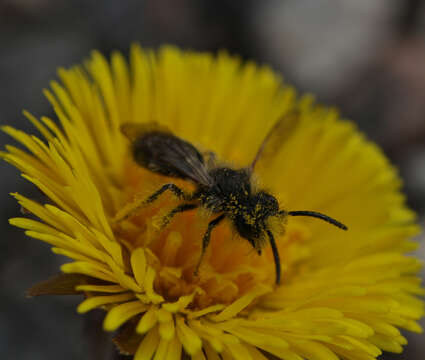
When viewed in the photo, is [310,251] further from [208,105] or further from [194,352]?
[194,352]

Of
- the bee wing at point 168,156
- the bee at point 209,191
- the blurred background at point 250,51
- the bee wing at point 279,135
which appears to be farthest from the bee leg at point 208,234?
the blurred background at point 250,51

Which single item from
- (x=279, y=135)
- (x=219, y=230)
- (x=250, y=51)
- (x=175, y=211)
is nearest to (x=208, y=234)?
(x=175, y=211)

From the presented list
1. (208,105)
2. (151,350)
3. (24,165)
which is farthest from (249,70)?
(151,350)

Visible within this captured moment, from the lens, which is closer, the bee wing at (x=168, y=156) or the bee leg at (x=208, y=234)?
the bee leg at (x=208, y=234)

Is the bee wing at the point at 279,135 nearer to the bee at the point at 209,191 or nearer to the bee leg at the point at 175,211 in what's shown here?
the bee at the point at 209,191

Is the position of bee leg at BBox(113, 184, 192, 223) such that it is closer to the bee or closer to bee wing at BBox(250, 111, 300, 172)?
the bee

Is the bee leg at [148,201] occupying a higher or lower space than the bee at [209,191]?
lower
